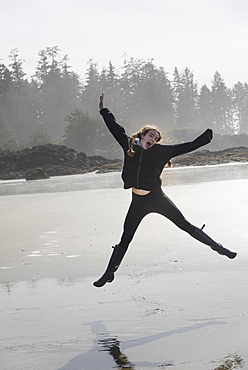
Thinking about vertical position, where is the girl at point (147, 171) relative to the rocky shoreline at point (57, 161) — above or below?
above

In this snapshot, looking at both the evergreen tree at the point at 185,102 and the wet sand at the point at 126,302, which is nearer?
the wet sand at the point at 126,302

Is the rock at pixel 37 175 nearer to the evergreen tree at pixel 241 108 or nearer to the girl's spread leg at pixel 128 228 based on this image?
the girl's spread leg at pixel 128 228

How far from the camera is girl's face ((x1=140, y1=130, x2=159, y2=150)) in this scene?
17.8 ft

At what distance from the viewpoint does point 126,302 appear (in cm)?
538

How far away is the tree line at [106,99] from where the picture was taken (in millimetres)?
111438

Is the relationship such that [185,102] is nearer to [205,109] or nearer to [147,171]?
[205,109]

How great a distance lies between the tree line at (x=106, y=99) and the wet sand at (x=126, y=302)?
8198 cm

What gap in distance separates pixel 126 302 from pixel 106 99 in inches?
4873

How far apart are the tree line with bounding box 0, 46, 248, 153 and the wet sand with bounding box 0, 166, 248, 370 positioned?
82.0 metres

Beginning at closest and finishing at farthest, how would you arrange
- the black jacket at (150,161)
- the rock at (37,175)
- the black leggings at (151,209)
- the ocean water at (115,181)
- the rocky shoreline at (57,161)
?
the black jacket at (150,161) → the black leggings at (151,209) → the ocean water at (115,181) → the rock at (37,175) → the rocky shoreline at (57,161)

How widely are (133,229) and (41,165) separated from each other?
152 ft

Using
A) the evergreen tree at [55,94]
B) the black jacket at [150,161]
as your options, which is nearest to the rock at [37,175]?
the black jacket at [150,161]

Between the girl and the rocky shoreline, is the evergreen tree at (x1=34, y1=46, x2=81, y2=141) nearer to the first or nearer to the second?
the rocky shoreline

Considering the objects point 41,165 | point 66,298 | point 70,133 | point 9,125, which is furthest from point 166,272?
point 9,125
